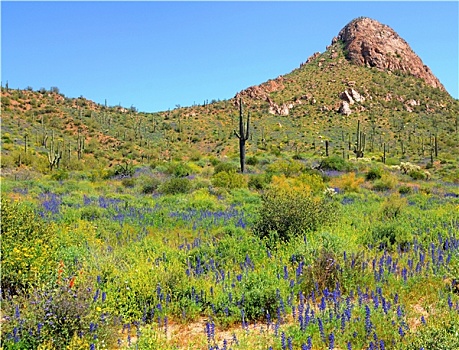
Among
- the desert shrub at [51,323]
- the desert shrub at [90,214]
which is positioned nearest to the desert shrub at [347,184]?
the desert shrub at [90,214]

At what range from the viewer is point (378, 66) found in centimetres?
8638

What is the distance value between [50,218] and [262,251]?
577cm

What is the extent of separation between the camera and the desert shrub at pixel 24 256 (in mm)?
5473

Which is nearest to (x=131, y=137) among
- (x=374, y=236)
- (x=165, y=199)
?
(x=165, y=199)

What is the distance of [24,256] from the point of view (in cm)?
558

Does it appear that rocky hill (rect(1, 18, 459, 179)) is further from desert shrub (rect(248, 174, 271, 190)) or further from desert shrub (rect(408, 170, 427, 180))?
desert shrub (rect(248, 174, 271, 190))

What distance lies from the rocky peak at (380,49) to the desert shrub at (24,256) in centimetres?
8910

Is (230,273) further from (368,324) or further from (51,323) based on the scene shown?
(51,323)

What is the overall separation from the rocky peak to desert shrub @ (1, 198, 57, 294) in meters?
89.1

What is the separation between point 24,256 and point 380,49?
95254 mm

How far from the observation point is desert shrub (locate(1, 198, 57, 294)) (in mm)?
5473

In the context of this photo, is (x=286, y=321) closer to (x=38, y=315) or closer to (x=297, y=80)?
(x=38, y=315)

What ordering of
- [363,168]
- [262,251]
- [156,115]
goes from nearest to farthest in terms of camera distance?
[262,251] < [363,168] < [156,115]

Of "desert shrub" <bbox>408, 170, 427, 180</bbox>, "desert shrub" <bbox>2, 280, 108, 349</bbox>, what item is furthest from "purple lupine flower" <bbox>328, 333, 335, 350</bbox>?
"desert shrub" <bbox>408, 170, 427, 180</bbox>
